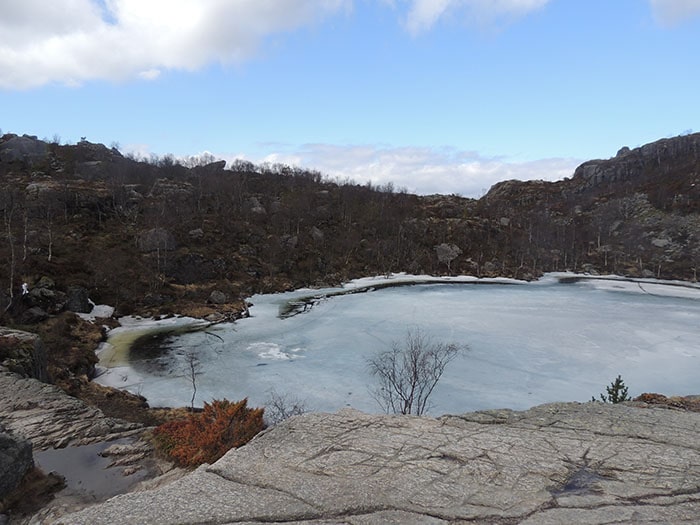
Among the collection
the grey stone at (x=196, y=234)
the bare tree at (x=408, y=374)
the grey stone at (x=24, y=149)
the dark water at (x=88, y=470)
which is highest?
the grey stone at (x=24, y=149)

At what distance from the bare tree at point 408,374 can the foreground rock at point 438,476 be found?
24.8ft

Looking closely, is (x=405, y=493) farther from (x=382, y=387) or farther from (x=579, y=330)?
(x=579, y=330)

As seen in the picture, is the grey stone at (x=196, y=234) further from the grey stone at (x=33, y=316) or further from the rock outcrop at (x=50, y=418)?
the rock outcrop at (x=50, y=418)

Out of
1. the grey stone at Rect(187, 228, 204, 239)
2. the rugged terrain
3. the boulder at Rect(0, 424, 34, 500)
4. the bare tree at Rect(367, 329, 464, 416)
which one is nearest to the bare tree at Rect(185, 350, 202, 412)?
the rugged terrain

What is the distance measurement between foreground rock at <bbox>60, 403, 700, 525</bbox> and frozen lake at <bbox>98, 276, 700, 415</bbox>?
9.26 meters

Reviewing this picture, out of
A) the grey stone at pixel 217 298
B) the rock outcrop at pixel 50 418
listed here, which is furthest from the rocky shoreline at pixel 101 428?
the grey stone at pixel 217 298

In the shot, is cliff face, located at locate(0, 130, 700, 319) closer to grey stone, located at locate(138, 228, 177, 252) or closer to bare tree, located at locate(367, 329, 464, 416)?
grey stone, located at locate(138, 228, 177, 252)

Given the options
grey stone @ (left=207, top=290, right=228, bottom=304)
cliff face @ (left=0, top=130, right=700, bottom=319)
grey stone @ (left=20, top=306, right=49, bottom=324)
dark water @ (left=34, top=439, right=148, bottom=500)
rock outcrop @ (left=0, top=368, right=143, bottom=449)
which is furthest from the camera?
cliff face @ (left=0, top=130, right=700, bottom=319)

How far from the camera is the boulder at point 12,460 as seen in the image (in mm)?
8141

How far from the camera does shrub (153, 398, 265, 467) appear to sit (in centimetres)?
1005

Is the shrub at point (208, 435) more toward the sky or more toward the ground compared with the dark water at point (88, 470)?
more toward the sky

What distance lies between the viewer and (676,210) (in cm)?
7631

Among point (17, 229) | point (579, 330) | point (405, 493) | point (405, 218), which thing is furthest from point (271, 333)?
point (405, 218)

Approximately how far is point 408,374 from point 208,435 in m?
9.93
